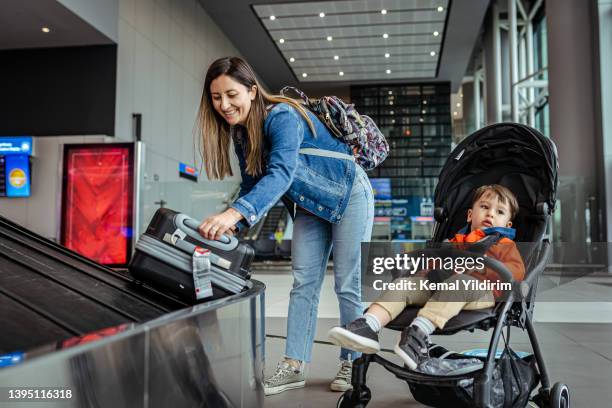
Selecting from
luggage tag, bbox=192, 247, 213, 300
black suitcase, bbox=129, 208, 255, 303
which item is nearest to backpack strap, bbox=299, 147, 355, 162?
black suitcase, bbox=129, 208, 255, 303

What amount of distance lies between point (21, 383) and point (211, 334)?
75 centimetres

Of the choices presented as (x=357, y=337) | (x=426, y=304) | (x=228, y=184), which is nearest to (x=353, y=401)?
(x=357, y=337)

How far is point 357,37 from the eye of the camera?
49.2 ft

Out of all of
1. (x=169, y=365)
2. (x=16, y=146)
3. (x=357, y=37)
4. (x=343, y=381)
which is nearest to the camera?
(x=169, y=365)

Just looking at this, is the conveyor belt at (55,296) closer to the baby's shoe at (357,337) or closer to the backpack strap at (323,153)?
the baby's shoe at (357,337)

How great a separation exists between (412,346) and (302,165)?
3.13 feet

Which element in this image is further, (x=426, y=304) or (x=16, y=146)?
(x=16, y=146)

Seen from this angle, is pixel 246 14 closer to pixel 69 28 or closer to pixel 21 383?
pixel 69 28

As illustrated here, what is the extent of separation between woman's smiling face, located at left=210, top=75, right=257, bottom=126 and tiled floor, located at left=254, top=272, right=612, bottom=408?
1237 millimetres

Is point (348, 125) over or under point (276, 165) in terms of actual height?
over

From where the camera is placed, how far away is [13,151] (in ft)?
29.5

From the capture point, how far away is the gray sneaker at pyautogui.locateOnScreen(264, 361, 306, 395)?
2.58 metres

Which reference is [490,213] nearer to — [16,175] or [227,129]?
[227,129]

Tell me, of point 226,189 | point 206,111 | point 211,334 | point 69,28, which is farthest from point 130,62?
point 211,334
